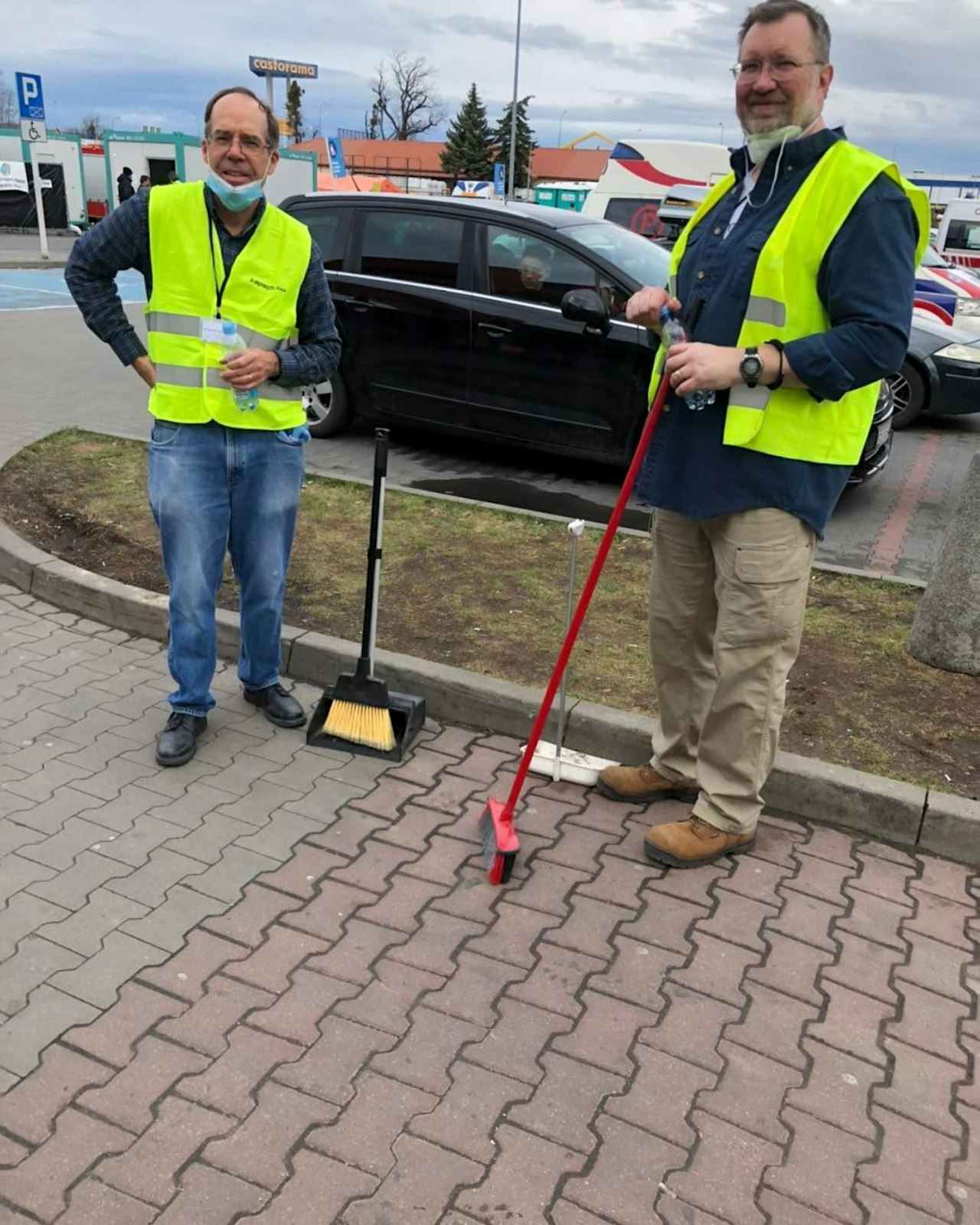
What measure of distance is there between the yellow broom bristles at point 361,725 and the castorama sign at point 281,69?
185 ft

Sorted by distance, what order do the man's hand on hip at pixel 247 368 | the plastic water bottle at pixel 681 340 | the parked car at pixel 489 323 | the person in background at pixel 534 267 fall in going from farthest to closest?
1. the person in background at pixel 534 267
2. the parked car at pixel 489 323
3. the man's hand on hip at pixel 247 368
4. the plastic water bottle at pixel 681 340

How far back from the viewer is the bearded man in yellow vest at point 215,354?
331 centimetres

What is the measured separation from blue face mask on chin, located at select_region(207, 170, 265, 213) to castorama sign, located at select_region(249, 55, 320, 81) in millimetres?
56113

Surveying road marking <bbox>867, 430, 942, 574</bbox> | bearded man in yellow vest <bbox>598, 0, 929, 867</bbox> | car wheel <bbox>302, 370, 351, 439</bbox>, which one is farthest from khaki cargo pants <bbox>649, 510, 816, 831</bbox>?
car wheel <bbox>302, 370, 351, 439</bbox>

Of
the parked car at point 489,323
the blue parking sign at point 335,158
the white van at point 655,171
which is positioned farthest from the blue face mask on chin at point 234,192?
the blue parking sign at point 335,158

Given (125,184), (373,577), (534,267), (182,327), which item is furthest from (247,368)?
(125,184)

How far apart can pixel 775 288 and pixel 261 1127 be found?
2.34m

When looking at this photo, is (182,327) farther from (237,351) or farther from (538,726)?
(538,726)

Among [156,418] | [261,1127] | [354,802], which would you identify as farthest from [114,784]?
[261,1127]

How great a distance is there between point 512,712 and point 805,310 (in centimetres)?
182

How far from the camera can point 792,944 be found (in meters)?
2.93

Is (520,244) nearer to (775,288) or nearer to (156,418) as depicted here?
(156,418)

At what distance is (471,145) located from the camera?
222 ft

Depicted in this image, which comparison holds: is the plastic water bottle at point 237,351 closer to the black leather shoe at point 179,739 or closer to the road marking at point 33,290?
the black leather shoe at point 179,739
